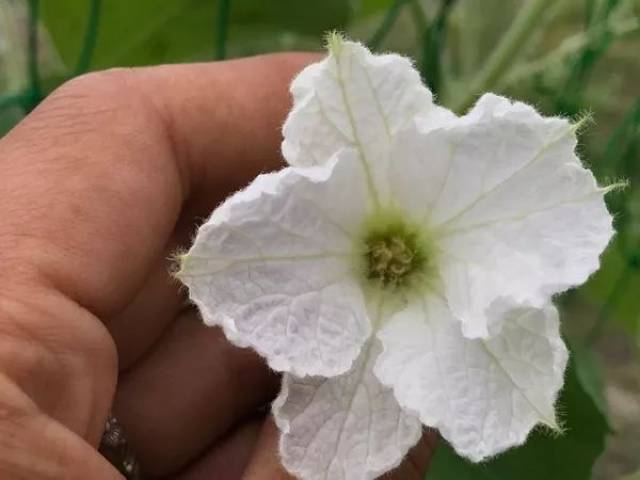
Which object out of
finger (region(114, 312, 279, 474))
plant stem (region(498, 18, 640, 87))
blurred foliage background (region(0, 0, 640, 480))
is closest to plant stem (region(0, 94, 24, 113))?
blurred foliage background (region(0, 0, 640, 480))

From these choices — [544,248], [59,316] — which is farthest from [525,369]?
[59,316]

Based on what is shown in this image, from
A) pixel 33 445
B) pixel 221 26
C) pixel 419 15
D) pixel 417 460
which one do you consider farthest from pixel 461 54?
pixel 33 445

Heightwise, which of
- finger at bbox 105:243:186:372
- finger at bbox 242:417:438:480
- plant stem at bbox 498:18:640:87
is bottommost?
finger at bbox 105:243:186:372

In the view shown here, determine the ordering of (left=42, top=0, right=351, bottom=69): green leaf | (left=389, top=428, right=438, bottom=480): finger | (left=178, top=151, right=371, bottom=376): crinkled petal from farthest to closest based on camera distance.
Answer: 1. (left=42, top=0, right=351, bottom=69): green leaf
2. (left=389, top=428, right=438, bottom=480): finger
3. (left=178, top=151, right=371, bottom=376): crinkled petal

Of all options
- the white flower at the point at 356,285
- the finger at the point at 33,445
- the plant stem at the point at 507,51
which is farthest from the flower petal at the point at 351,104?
the plant stem at the point at 507,51

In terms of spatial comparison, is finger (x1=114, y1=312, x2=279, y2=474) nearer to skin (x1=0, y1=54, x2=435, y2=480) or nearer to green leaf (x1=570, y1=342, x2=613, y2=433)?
skin (x1=0, y1=54, x2=435, y2=480)

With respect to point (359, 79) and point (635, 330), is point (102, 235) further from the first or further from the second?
point (635, 330)

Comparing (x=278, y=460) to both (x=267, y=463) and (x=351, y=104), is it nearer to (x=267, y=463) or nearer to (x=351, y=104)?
(x=267, y=463)
